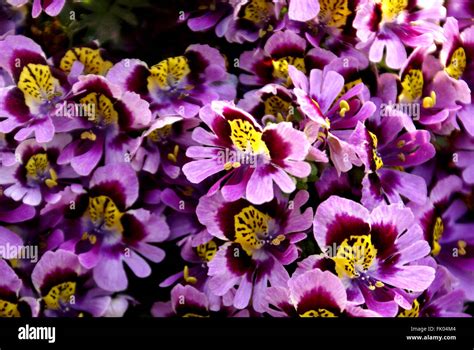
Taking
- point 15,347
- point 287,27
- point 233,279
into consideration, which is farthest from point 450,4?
point 15,347

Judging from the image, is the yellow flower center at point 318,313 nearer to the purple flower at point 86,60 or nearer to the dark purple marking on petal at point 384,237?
the dark purple marking on petal at point 384,237

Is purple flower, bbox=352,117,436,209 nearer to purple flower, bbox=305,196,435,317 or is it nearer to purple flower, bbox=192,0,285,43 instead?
purple flower, bbox=305,196,435,317

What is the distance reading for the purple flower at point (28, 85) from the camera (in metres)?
1.04

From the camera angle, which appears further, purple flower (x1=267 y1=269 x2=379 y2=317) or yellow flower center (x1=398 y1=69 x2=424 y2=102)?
yellow flower center (x1=398 y1=69 x2=424 y2=102)

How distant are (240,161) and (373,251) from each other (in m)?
0.19

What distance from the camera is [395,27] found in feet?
3.52

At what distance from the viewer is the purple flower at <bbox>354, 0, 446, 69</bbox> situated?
1.03m

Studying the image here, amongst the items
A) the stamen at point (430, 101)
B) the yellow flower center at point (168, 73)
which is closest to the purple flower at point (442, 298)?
the stamen at point (430, 101)

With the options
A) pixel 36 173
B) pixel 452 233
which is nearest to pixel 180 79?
pixel 36 173

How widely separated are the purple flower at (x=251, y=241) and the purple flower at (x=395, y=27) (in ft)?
0.71

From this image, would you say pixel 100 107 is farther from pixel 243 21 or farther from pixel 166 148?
pixel 243 21

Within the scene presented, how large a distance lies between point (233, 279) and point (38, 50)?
38 cm

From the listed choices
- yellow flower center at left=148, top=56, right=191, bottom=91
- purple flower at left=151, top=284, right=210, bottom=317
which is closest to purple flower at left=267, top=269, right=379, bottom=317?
purple flower at left=151, top=284, right=210, bottom=317

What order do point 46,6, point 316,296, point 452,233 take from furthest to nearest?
point 452,233
point 46,6
point 316,296
